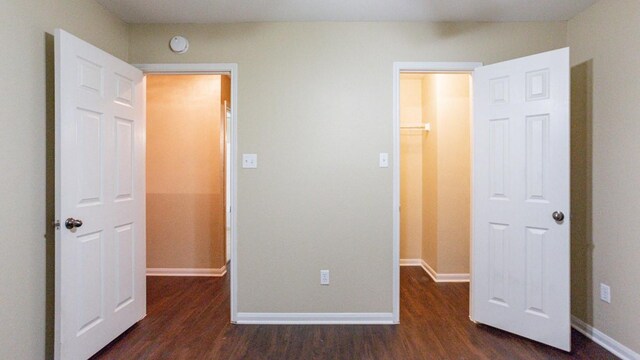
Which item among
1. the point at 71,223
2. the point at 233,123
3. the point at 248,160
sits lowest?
the point at 71,223

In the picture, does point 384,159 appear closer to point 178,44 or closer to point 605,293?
point 605,293

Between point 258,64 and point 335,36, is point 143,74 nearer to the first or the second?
point 258,64

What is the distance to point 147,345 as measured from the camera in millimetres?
2154

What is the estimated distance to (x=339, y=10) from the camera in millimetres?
2318

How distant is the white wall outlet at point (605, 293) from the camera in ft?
6.98

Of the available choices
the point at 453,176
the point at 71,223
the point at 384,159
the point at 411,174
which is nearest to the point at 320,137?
the point at 384,159

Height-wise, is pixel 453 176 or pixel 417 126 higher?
pixel 417 126

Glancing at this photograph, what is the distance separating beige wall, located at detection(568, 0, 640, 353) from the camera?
1962mm

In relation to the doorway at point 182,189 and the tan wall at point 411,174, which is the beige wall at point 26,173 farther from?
the tan wall at point 411,174

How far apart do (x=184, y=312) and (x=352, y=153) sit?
2.00 metres

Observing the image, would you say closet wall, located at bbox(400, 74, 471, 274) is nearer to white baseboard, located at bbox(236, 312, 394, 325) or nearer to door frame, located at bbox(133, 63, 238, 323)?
white baseboard, located at bbox(236, 312, 394, 325)

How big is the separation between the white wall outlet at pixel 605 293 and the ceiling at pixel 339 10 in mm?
2052

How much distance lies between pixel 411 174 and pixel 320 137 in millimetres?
1998

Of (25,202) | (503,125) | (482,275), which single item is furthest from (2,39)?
(482,275)
